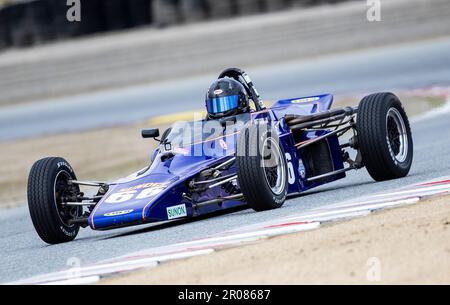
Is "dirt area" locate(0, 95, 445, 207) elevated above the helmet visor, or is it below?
below

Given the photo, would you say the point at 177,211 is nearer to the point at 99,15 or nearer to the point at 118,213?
the point at 118,213

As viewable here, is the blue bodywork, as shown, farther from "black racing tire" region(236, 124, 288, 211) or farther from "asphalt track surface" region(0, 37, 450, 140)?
"asphalt track surface" region(0, 37, 450, 140)

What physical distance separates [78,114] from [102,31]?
626 centimetres

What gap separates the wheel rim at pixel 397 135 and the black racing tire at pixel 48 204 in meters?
3.23

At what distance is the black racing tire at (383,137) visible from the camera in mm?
9898

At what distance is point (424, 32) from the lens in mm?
25547

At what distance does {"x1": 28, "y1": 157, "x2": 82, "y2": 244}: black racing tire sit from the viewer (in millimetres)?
9211

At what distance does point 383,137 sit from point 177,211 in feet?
7.02

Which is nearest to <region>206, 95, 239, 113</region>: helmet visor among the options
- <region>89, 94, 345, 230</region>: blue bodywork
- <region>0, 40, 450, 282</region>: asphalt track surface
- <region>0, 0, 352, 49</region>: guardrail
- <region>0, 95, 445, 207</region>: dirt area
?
<region>89, 94, 345, 230</region>: blue bodywork

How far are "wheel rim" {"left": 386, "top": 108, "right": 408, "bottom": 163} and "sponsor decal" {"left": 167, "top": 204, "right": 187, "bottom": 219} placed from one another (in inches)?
91.1

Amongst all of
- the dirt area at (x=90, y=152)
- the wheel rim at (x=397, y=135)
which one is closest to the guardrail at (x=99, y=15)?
the dirt area at (x=90, y=152)

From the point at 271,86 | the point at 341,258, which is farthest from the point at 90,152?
the point at 341,258
